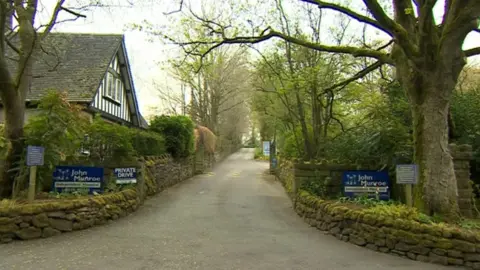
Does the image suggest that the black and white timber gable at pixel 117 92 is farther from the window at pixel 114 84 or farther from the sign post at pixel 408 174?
the sign post at pixel 408 174

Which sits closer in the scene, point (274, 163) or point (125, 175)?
point (125, 175)

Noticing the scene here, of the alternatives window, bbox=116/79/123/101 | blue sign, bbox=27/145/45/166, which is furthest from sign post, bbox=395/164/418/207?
window, bbox=116/79/123/101

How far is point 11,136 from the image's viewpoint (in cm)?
920

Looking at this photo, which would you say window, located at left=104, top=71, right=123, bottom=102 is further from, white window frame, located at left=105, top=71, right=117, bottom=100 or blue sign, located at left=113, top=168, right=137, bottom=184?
blue sign, located at left=113, top=168, right=137, bottom=184

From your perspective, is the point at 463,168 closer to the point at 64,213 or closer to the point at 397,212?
the point at 397,212

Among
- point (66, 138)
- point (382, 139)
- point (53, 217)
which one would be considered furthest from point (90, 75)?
point (382, 139)

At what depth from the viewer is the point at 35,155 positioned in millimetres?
8367

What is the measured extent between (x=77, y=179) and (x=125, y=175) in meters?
1.51

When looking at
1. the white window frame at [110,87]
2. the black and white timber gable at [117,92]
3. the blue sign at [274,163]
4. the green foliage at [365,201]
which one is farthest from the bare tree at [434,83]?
the blue sign at [274,163]

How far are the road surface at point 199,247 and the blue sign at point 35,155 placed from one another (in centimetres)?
173

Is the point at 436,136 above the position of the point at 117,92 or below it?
below

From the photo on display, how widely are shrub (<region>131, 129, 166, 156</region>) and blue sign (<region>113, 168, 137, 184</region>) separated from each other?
1698 millimetres

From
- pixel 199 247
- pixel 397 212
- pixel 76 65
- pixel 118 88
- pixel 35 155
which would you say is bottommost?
pixel 199 247

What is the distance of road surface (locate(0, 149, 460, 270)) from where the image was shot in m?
6.15
